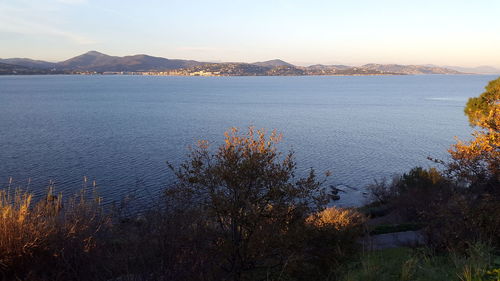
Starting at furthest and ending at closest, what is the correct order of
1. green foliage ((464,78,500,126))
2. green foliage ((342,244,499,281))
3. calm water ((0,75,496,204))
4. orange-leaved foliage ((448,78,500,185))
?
1. calm water ((0,75,496,204))
2. green foliage ((464,78,500,126))
3. orange-leaved foliage ((448,78,500,185))
4. green foliage ((342,244,499,281))

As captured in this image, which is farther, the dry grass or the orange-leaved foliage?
the orange-leaved foliage

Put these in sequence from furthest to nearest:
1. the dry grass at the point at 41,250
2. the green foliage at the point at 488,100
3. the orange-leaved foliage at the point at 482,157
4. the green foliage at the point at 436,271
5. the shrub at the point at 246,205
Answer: the green foliage at the point at 488,100, the orange-leaved foliage at the point at 482,157, the shrub at the point at 246,205, the dry grass at the point at 41,250, the green foliage at the point at 436,271

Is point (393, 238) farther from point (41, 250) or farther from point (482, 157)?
point (41, 250)

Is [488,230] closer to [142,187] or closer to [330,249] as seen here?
[330,249]

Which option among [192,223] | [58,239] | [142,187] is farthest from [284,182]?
[142,187]

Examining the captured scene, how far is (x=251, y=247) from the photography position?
27.3 feet

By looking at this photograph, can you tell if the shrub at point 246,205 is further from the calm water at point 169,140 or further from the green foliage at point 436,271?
the calm water at point 169,140

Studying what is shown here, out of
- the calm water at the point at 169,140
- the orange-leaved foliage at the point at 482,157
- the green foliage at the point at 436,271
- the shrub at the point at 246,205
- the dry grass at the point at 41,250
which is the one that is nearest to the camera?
the green foliage at the point at 436,271

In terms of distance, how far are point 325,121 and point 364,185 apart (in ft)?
98.6

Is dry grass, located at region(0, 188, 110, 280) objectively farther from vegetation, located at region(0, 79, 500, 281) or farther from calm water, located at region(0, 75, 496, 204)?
calm water, located at region(0, 75, 496, 204)

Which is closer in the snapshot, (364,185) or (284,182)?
(284,182)

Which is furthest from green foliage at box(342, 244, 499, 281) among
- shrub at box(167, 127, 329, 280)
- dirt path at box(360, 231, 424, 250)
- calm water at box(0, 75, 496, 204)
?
calm water at box(0, 75, 496, 204)

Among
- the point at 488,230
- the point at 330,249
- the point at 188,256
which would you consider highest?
the point at 188,256

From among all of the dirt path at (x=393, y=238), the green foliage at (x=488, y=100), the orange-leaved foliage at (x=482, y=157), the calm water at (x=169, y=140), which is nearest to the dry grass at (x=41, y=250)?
the dirt path at (x=393, y=238)
